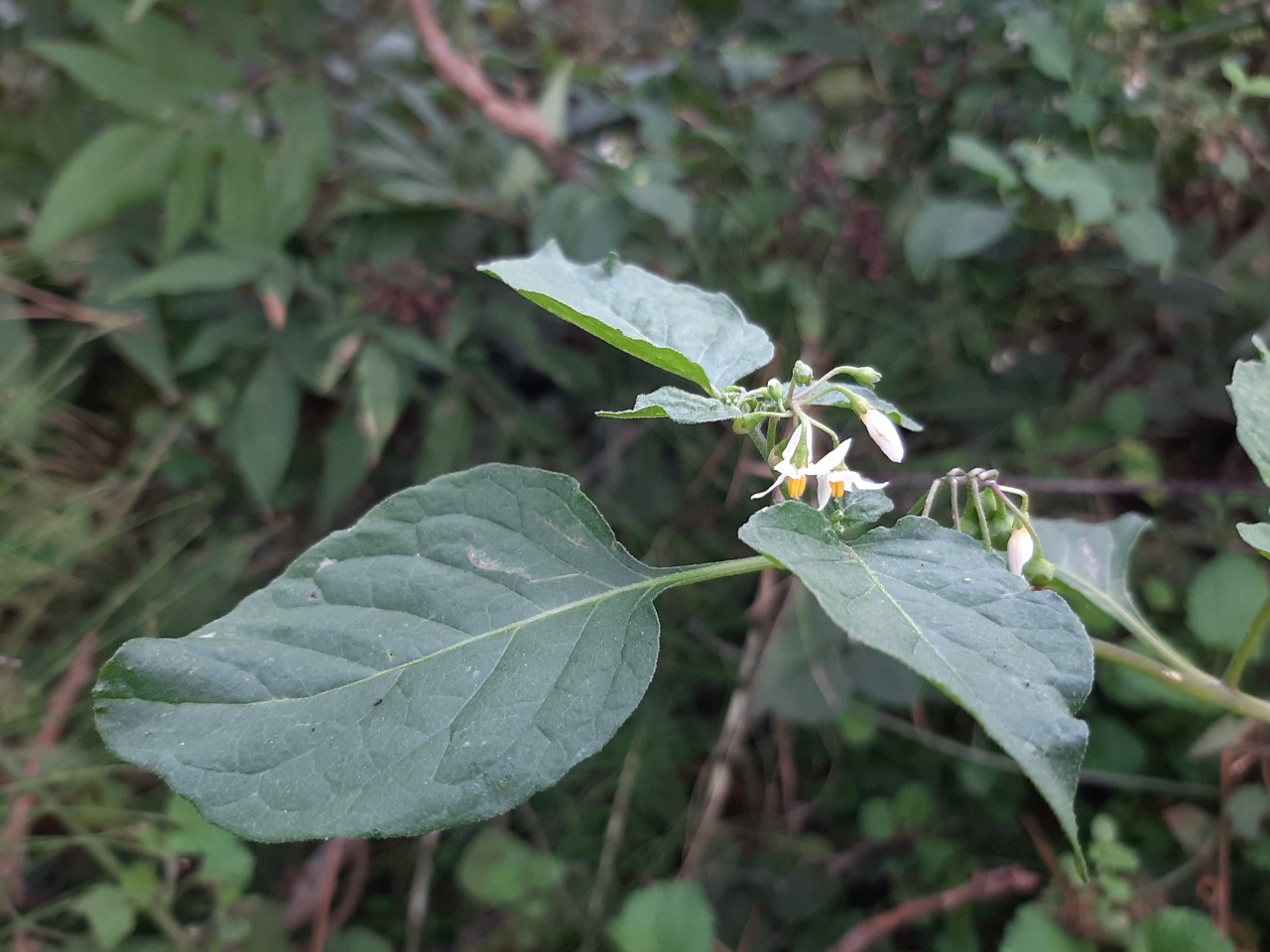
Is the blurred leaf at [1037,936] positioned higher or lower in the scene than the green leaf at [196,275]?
lower

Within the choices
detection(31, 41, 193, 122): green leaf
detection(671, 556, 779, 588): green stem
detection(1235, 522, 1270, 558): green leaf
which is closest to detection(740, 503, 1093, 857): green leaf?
detection(671, 556, 779, 588): green stem

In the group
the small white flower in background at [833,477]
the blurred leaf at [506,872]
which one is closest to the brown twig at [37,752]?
the blurred leaf at [506,872]

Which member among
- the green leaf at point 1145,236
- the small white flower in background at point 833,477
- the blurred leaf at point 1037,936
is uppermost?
the green leaf at point 1145,236

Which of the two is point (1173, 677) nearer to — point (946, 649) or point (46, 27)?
point (946, 649)

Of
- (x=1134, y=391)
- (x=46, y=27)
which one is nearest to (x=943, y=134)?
(x=1134, y=391)

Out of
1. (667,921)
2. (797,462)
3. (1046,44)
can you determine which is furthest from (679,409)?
(1046,44)

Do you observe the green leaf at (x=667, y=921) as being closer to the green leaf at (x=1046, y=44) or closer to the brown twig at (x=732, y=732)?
the brown twig at (x=732, y=732)

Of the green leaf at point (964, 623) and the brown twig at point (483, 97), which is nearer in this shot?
the green leaf at point (964, 623)

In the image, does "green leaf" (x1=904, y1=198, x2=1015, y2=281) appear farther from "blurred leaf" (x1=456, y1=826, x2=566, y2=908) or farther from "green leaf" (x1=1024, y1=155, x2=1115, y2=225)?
"blurred leaf" (x1=456, y1=826, x2=566, y2=908)
